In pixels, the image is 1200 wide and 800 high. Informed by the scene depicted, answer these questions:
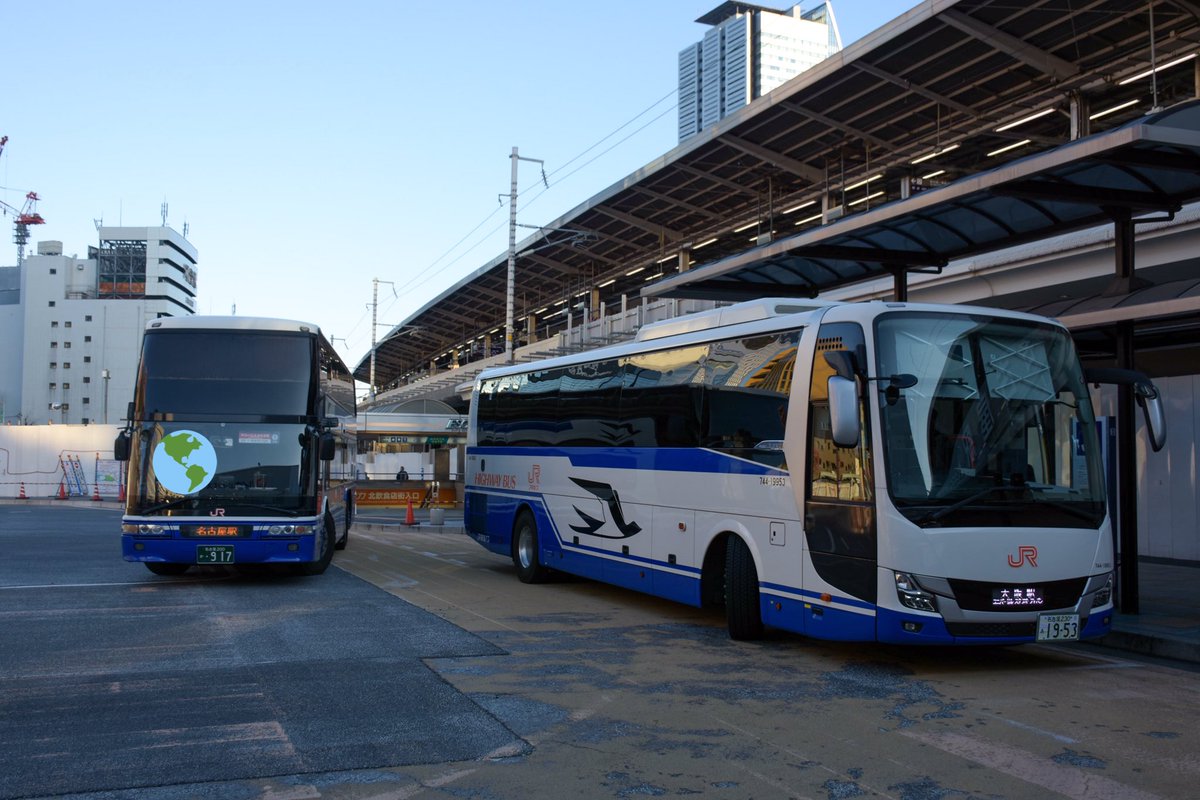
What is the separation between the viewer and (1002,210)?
13.5 meters

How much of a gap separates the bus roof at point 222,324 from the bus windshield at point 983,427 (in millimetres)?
9003

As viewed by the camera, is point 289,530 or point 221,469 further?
point 289,530

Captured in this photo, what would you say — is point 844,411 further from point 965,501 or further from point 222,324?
point 222,324

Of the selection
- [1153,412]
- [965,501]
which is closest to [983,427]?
[965,501]

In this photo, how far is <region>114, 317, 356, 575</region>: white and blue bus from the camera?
14414 mm

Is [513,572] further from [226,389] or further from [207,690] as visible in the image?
[207,690]

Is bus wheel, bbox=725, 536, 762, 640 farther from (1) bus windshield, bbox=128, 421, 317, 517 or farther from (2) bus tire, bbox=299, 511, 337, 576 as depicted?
(2) bus tire, bbox=299, 511, 337, 576

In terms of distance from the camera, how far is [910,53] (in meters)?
20.4

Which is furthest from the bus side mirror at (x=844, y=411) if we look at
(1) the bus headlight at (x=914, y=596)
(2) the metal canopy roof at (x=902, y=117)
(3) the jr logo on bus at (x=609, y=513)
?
(2) the metal canopy roof at (x=902, y=117)

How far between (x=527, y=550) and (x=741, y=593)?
20.0 ft

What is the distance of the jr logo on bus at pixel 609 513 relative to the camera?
1322 cm

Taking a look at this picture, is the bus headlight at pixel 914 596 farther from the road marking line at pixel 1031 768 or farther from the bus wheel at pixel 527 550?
the bus wheel at pixel 527 550

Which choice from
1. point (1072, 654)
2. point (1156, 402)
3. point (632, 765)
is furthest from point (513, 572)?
point (632, 765)

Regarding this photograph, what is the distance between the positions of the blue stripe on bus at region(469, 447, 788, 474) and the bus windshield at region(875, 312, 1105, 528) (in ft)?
4.76
